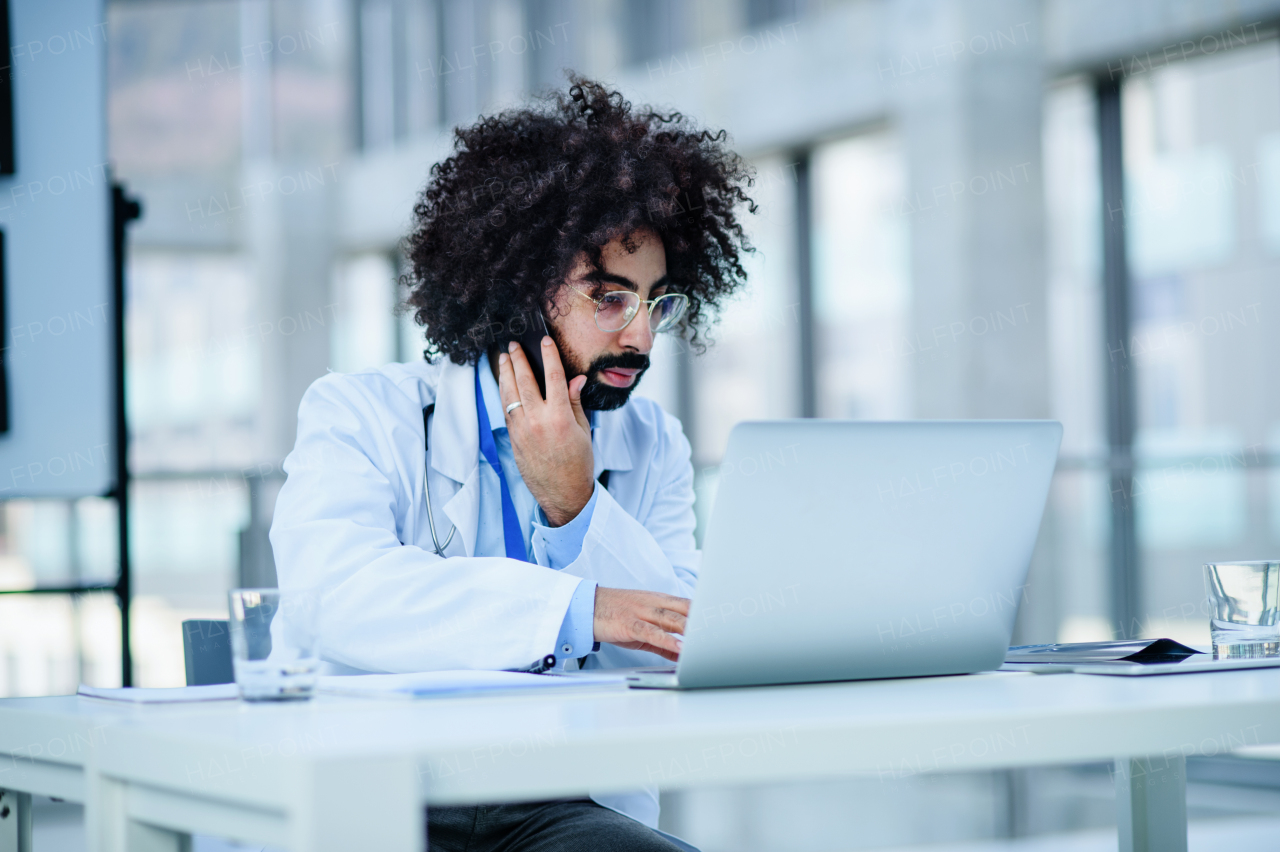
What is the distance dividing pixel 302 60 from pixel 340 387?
28.8ft

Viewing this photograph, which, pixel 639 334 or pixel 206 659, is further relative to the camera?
pixel 639 334

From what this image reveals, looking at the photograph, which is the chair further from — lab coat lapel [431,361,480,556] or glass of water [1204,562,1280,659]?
glass of water [1204,562,1280,659]

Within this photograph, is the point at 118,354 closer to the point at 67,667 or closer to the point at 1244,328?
the point at 67,667

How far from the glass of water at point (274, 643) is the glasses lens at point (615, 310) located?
0.87 meters

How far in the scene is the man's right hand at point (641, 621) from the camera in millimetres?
1338

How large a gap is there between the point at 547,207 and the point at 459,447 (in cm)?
53

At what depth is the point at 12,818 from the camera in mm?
1199

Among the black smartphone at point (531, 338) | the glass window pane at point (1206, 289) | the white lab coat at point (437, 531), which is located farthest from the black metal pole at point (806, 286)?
the black smartphone at point (531, 338)

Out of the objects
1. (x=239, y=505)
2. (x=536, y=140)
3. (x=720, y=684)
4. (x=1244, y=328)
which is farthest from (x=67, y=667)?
(x=1244, y=328)

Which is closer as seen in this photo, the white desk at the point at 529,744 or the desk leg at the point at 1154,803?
the white desk at the point at 529,744

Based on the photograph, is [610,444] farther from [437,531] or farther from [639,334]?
[437,531]

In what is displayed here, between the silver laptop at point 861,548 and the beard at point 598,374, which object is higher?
the beard at point 598,374

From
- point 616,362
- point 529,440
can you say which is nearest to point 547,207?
point 616,362

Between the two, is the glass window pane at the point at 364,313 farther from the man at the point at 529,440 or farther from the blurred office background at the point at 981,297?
the man at the point at 529,440
